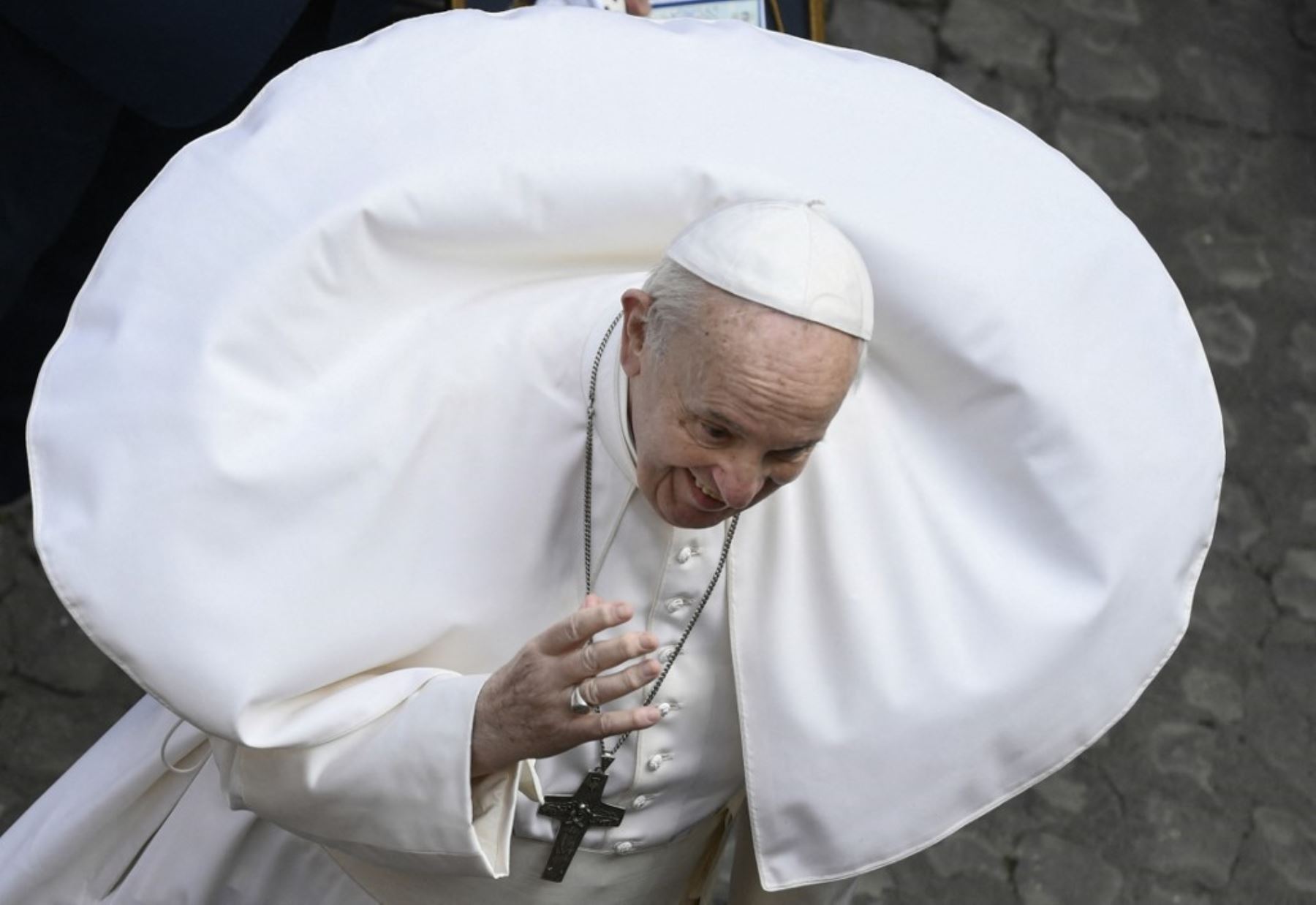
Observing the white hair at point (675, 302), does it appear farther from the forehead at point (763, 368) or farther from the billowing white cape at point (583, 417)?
→ the billowing white cape at point (583, 417)

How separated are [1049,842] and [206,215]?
7.89ft

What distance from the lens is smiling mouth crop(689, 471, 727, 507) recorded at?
1809mm

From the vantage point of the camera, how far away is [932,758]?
6.94ft

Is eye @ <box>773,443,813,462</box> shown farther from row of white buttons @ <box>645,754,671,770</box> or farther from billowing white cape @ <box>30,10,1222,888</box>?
row of white buttons @ <box>645,754,671,770</box>

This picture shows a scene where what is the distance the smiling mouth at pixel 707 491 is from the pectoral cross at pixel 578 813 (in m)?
0.48

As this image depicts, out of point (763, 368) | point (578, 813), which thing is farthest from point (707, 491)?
point (578, 813)

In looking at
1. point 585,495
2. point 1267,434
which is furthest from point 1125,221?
point 1267,434

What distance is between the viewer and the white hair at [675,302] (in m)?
1.74

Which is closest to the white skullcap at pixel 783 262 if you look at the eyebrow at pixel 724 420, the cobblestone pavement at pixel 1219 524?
the eyebrow at pixel 724 420

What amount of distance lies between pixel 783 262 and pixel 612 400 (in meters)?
0.34

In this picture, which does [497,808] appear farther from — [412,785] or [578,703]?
[578,703]

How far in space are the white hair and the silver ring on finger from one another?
353 millimetres

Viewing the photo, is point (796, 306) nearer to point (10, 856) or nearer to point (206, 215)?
point (206, 215)

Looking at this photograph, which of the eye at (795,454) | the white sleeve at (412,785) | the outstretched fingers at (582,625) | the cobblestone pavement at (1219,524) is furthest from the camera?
the cobblestone pavement at (1219,524)
